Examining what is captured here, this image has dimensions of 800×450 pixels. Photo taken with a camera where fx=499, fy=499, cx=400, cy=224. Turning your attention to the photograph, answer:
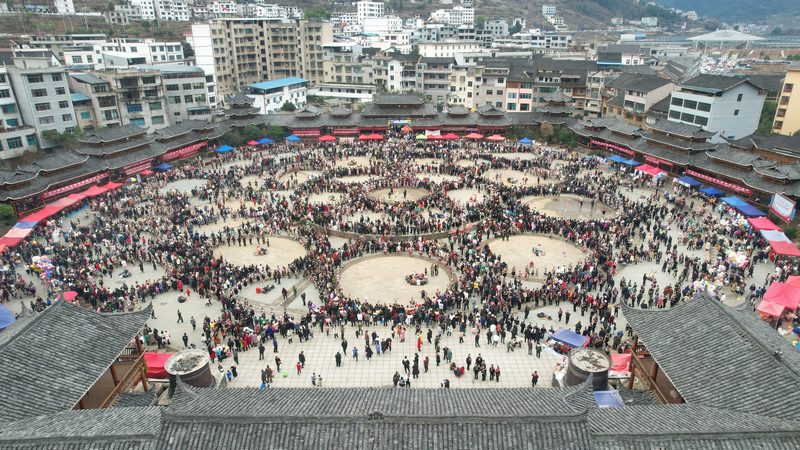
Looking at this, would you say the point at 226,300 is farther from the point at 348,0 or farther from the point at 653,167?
the point at 348,0

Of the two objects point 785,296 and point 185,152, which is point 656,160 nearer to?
point 785,296

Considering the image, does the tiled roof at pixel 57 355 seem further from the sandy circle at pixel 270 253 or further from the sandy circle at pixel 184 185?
the sandy circle at pixel 184 185

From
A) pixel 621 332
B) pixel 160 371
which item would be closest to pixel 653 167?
pixel 621 332

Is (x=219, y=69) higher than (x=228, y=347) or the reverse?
higher

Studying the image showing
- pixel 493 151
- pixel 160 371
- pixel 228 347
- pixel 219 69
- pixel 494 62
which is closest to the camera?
pixel 160 371

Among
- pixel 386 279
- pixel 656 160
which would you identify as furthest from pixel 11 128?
pixel 656 160

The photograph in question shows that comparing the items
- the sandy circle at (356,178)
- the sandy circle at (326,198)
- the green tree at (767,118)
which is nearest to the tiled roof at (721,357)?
the sandy circle at (326,198)
